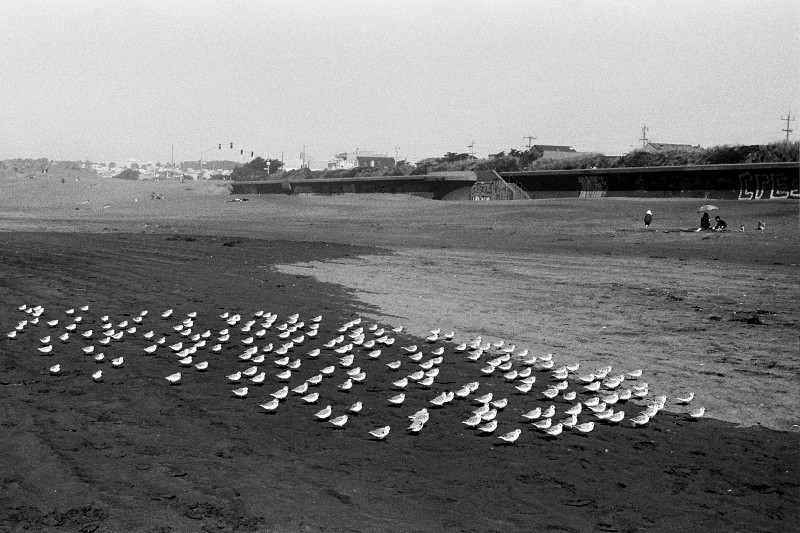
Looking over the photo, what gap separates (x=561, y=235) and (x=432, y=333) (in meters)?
20.3

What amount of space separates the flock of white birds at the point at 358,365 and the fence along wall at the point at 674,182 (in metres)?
31.6

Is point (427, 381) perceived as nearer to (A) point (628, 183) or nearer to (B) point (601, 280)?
(B) point (601, 280)

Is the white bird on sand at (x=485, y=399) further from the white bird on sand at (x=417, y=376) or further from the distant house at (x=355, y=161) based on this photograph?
the distant house at (x=355, y=161)

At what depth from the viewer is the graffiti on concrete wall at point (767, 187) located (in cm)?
4194

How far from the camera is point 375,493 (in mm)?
9297

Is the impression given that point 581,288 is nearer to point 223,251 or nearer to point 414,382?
point 414,382

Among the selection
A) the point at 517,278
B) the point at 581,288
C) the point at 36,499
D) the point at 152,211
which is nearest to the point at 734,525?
the point at 36,499

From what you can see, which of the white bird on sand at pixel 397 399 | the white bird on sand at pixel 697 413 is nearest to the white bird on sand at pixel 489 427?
the white bird on sand at pixel 397 399

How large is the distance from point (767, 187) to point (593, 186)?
14.1 metres

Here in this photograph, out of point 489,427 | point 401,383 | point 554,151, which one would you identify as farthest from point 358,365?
point 554,151

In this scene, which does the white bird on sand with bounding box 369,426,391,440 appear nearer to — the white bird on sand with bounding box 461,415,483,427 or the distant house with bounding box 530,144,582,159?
the white bird on sand with bounding box 461,415,483,427

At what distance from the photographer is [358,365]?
48.6ft

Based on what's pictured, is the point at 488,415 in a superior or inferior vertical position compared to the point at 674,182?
inferior

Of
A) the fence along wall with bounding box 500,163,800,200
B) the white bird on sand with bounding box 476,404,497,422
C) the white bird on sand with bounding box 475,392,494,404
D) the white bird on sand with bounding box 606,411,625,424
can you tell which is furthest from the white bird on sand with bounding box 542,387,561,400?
the fence along wall with bounding box 500,163,800,200
